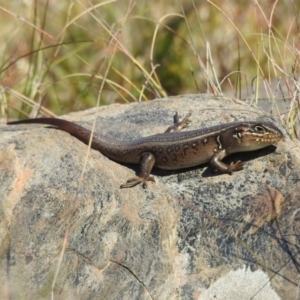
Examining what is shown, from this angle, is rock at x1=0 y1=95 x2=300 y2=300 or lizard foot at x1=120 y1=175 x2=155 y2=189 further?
lizard foot at x1=120 y1=175 x2=155 y2=189

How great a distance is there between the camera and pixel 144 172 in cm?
605

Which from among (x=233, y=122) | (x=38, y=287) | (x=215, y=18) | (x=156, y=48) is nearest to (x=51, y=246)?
(x=38, y=287)

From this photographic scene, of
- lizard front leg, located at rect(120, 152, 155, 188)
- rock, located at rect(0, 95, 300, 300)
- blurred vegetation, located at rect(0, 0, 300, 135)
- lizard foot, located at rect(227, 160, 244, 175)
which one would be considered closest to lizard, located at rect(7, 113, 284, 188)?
lizard front leg, located at rect(120, 152, 155, 188)

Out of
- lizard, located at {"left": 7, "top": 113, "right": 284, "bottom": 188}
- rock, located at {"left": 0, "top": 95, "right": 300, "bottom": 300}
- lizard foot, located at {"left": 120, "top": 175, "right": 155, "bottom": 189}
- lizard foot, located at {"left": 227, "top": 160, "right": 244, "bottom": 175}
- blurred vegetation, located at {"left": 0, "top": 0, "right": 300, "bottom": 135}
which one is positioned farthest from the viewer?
blurred vegetation, located at {"left": 0, "top": 0, "right": 300, "bottom": 135}

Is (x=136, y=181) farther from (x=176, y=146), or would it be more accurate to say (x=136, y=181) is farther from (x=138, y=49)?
(x=138, y=49)

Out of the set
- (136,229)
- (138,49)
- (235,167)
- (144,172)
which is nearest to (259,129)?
(235,167)

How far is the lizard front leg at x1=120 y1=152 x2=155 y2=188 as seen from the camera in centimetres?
581

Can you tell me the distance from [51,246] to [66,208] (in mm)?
307

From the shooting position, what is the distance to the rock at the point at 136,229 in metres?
5.03

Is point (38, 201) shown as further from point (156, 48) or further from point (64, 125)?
point (156, 48)

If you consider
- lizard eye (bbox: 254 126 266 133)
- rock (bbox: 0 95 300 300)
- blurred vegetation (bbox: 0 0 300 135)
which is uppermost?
lizard eye (bbox: 254 126 266 133)

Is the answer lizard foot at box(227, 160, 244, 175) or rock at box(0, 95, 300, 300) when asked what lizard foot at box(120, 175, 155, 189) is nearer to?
rock at box(0, 95, 300, 300)

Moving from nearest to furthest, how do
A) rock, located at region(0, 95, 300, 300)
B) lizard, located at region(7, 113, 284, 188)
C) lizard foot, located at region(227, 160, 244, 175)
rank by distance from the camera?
rock, located at region(0, 95, 300, 300), lizard foot, located at region(227, 160, 244, 175), lizard, located at region(7, 113, 284, 188)

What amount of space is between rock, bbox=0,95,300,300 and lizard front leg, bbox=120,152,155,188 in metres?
0.08
